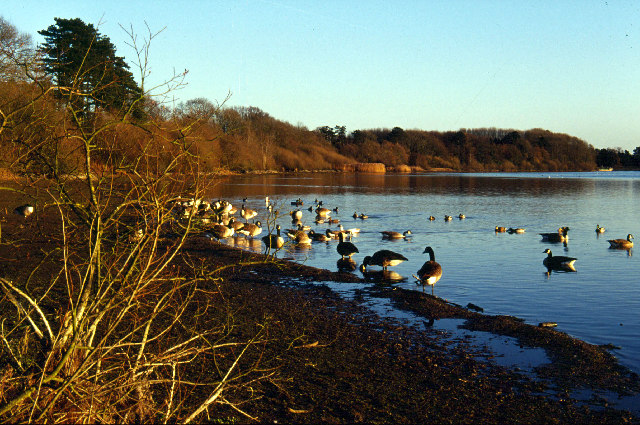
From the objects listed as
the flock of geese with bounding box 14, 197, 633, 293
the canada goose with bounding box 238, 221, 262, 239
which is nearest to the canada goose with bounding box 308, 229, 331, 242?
the flock of geese with bounding box 14, 197, 633, 293

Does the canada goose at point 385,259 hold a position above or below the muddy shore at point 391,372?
above

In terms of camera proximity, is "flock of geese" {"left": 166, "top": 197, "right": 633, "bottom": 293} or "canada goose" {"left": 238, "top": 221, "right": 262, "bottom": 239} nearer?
"flock of geese" {"left": 166, "top": 197, "right": 633, "bottom": 293}

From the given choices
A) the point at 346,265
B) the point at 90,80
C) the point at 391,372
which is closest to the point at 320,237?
the point at 346,265

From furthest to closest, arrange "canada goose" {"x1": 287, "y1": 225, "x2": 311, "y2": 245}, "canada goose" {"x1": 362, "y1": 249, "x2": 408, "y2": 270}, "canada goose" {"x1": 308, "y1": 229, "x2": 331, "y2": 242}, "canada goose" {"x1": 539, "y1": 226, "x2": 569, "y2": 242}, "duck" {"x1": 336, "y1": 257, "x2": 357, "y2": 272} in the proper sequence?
"canada goose" {"x1": 539, "y1": 226, "x2": 569, "y2": 242} → "canada goose" {"x1": 308, "y1": 229, "x2": 331, "y2": 242} → "canada goose" {"x1": 287, "y1": 225, "x2": 311, "y2": 245} → "duck" {"x1": 336, "y1": 257, "x2": 357, "y2": 272} → "canada goose" {"x1": 362, "y1": 249, "x2": 408, "y2": 270}

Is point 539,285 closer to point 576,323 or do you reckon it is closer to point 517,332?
point 576,323

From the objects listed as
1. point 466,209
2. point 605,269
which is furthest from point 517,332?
point 466,209

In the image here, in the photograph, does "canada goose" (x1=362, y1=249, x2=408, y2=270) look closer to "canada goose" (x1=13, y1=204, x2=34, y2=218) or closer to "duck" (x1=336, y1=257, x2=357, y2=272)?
"duck" (x1=336, y1=257, x2=357, y2=272)

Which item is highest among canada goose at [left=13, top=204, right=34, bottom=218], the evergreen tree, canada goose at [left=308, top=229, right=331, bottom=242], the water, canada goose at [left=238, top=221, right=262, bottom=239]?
the evergreen tree

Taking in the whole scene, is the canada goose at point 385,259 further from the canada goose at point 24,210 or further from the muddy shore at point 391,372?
the canada goose at point 24,210

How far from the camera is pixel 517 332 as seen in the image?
29.8 feet

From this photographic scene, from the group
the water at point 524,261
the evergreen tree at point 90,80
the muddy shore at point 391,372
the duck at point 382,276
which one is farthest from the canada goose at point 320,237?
the evergreen tree at point 90,80

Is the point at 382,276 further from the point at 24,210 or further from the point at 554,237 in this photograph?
the point at 24,210

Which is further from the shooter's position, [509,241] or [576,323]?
[509,241]

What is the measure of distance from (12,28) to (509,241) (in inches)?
1516
